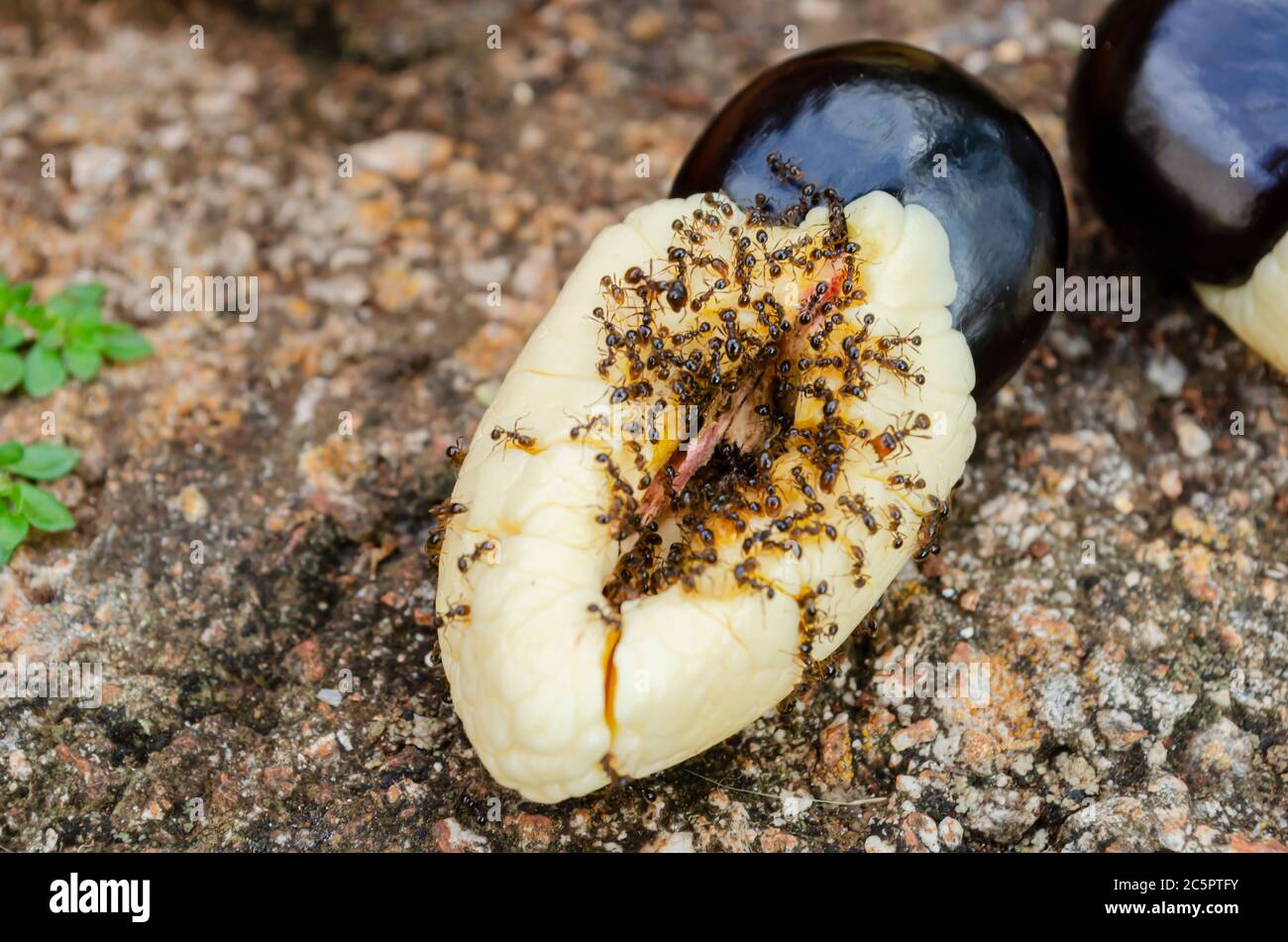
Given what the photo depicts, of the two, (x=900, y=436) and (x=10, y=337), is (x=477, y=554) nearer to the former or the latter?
(x=900, y=436)

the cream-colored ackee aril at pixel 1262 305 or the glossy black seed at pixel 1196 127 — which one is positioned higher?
the glossy black seed at pixel 1196 127

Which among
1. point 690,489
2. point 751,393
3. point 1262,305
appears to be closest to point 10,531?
point 690,489

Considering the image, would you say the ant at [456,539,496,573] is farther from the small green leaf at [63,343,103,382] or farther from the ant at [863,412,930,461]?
the small green leaf at [63,343,103,382]

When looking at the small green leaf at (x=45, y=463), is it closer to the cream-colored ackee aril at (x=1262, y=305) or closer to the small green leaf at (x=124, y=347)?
the small green leaf at (x=124, y=347)

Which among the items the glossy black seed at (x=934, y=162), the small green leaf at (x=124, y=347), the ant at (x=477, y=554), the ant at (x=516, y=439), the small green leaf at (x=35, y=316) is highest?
the glossy black seed at (x=934, y=162)

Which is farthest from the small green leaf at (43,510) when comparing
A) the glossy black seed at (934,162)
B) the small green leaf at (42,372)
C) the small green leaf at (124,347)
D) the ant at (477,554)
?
the glossy black seed at (934,162)
